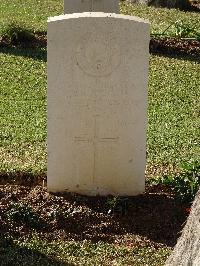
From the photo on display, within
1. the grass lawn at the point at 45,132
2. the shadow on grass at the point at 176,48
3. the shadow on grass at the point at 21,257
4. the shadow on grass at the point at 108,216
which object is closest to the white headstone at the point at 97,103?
the shadow on grass at the point at 108,216

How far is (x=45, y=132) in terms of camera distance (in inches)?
332

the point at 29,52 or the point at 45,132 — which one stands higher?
the point at 29,52

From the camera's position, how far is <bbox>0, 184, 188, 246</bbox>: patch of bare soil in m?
5.80

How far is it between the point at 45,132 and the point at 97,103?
8.01 ft

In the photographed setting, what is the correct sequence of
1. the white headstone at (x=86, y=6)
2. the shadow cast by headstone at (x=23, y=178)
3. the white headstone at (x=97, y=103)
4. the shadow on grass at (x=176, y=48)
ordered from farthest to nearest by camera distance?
the shadow on grass at (x=176, y=48), the white headstone at (x=86, y=6), the shadow cast by headstone at (x=23, y=178), the white headstone at (x=97, y=103)

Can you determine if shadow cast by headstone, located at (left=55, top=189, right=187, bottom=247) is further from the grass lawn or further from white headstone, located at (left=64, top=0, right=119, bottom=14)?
white headstone, located at (left=64, top=0, right=119, bottom=14)

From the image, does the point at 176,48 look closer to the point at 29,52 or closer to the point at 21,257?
the point at 29,52

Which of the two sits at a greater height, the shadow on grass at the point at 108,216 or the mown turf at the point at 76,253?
the shadow on grass at the point at 108,216

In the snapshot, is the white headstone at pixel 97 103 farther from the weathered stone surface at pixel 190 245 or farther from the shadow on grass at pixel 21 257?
the weathered stone surface at pixel 190 245

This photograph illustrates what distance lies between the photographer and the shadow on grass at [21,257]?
5.31 meters

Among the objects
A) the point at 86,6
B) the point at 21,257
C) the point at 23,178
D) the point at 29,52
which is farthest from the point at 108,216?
the point at 29,52

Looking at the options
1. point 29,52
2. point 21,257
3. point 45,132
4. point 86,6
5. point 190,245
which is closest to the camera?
point 190,245

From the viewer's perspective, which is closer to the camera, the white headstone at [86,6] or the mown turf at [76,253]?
the mown turf at [76,253]

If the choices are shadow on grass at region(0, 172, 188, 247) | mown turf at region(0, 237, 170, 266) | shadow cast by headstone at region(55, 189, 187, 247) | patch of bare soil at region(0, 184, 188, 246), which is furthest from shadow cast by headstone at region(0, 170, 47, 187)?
mown turf at region(0, 237, 170, 266)
